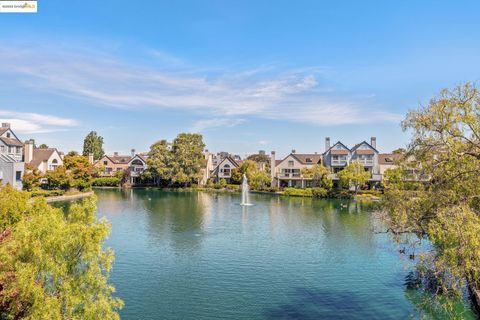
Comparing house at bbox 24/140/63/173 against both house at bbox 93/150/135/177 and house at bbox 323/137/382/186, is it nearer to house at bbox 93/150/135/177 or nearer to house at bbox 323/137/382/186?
house at bbox 93/150/135/177

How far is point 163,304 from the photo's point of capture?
1902 cm

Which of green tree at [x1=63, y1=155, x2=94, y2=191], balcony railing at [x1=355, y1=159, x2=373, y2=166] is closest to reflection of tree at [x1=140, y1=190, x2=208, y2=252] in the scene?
green tree at [x1=63, y1=155, x2=94, y2=191]

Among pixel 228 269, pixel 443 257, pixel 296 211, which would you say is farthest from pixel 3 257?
pixel 296 211

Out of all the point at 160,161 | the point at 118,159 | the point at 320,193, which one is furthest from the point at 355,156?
the point at 118,159

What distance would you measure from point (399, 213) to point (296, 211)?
35741 mm

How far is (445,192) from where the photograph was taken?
1516cm

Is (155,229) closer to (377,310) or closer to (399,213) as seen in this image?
(377,310)

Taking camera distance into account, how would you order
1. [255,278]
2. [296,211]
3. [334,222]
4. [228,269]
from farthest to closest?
[296,211] < [334,222] < [228,269] < [255,278]

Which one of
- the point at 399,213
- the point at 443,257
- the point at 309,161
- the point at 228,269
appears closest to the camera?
the point at 443,257

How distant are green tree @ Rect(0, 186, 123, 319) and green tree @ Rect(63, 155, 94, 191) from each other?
5874 cm

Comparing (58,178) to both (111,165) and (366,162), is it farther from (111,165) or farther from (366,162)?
(366,162)

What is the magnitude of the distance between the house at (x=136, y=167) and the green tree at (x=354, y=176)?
4975 centimetres

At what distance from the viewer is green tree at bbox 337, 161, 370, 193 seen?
216 feet

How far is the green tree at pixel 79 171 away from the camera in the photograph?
218 feet
